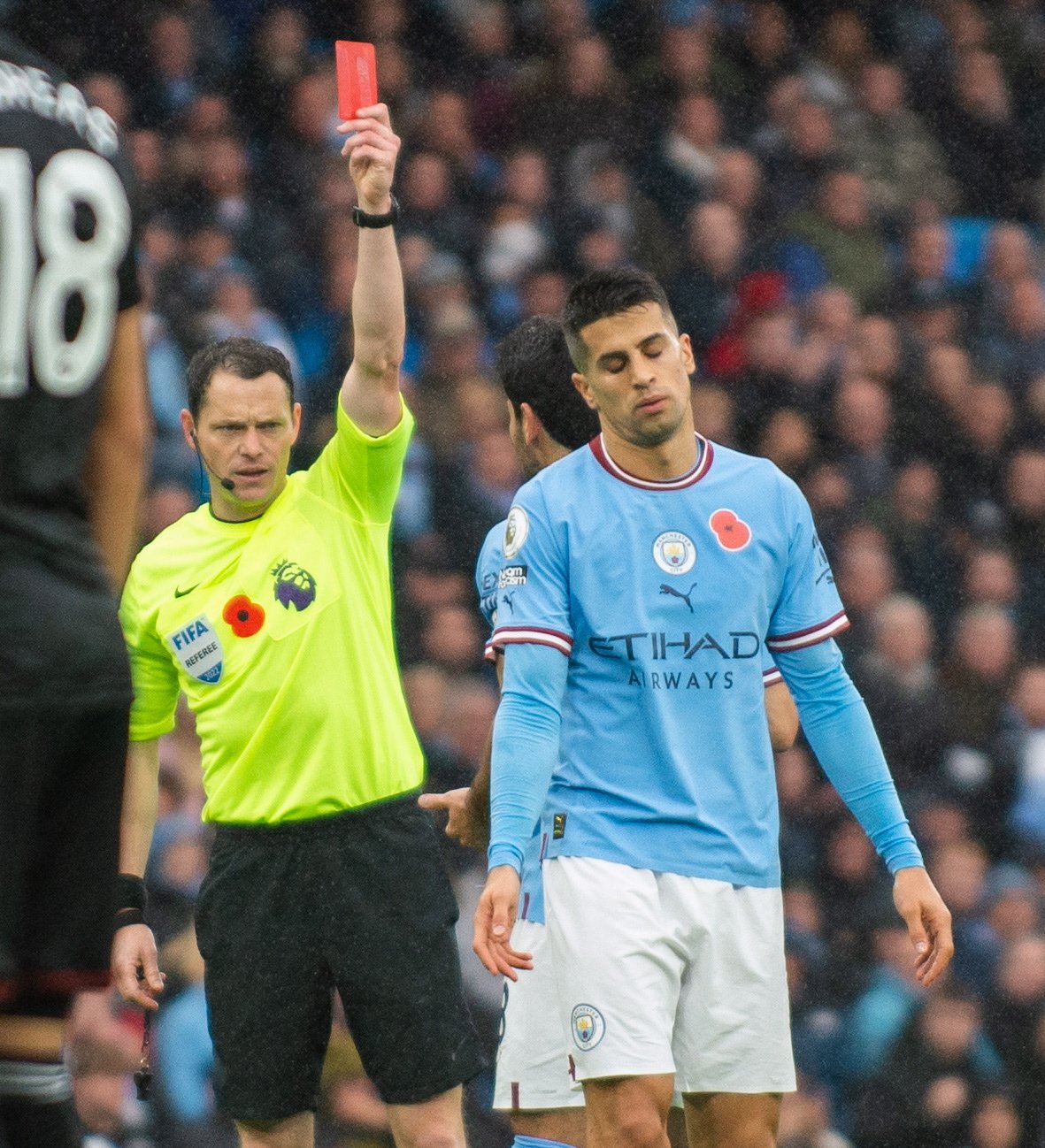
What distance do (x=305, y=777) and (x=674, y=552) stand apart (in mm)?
919

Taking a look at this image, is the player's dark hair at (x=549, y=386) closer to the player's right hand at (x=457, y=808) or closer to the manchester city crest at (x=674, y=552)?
the manchester city crest at (x=674, y=552)

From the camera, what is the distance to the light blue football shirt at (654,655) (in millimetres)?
3975

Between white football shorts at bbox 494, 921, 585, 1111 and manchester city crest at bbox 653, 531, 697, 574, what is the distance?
827mm

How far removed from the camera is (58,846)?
258 centimetres

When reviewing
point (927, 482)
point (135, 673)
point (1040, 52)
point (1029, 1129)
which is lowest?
point (1029, 1129)

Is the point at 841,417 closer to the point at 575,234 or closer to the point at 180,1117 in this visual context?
the point at 575,234

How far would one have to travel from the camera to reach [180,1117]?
6008 mm

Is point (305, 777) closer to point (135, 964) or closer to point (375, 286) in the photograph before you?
point (135, 964)

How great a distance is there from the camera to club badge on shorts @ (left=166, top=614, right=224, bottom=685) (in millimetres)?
4422

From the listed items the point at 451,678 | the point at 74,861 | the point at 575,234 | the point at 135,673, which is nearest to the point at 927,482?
A: the point at 575,234

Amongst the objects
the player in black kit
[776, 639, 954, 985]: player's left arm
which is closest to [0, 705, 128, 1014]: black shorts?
the player in black kit

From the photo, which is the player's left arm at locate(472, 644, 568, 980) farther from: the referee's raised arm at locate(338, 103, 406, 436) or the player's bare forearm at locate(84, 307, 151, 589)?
the player's bare forearm at locate(84, 307, 151, 589)

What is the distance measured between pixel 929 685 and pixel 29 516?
17.8 feet

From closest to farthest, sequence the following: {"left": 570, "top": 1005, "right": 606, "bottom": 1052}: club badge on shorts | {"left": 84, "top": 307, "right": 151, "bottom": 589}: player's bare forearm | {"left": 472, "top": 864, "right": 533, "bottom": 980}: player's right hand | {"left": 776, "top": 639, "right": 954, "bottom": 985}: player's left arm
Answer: {"left": 84, "top": 307, "right": 151, "bottom": 589}: player's bare forearm < {"left": 472, "top": 864, "right": 533, "bottom": 980}: player's right hand < {"left": 570, "top": 1005, "right": 606, "bottom": 1052}: club badge on shorts < {"left": 776, "top": 639, "right": 954, "bottom": 985}: player's left arm
